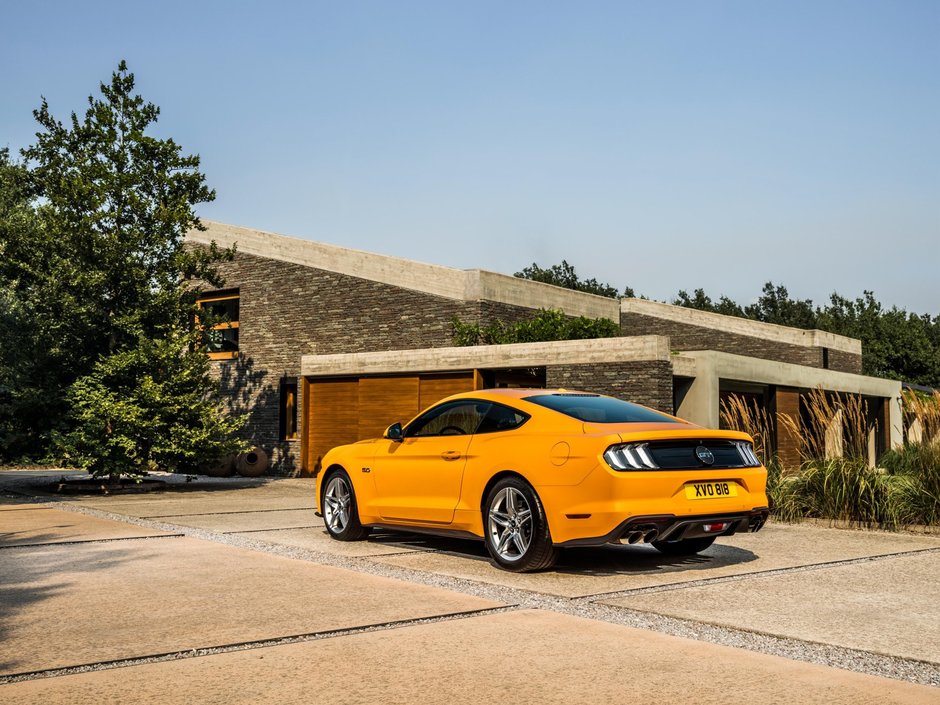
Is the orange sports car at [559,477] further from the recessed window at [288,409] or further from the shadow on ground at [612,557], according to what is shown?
the recessed window at [288,409]

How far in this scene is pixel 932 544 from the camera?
10562mm

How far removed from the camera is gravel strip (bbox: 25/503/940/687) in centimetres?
509

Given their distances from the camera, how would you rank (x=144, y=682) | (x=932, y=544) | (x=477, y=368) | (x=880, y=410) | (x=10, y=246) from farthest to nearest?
(x=880, y=410) → (x=477, y=368) → (x=10, y=246) → (x=932, y=544) → (x=144, y=682)

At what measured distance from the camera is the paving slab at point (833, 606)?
5.76 m

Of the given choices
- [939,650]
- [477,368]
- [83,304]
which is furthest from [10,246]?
[939,650]

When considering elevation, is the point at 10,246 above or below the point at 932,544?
above

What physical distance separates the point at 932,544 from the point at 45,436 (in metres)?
16.0

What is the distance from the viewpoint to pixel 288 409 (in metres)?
26.2

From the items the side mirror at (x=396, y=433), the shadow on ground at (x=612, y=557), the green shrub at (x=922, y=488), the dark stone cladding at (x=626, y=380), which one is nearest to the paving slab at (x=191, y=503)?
the shadow on ground at (x=612, y=557)

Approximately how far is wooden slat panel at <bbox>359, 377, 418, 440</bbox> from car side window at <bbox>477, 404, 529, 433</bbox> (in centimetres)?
1276

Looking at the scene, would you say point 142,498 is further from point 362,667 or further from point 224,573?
point 362,667

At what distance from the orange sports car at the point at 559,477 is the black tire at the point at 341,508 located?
429 millimetres

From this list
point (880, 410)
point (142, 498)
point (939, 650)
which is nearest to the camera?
point (939, 650)

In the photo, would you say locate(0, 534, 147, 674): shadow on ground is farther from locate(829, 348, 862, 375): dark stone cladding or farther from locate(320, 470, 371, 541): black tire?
locate(829, 348, 862, 375): dark stone cladding
